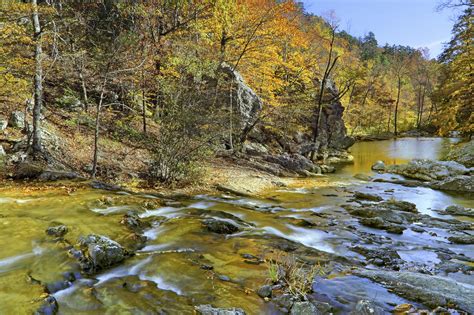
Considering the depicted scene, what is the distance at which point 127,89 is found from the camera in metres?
17.0

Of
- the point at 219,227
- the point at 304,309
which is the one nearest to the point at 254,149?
the point at 219,227

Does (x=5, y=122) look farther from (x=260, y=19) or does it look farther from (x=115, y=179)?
(x=260, y=19)

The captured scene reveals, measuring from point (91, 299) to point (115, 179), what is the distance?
724cm

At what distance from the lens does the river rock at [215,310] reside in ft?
11.7

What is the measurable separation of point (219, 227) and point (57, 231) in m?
2.82

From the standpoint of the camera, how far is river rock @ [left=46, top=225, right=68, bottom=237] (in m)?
5.57

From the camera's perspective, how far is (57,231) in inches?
221

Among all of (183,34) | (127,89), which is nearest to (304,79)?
(183,34)

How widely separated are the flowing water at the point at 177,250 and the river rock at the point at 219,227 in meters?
0.15

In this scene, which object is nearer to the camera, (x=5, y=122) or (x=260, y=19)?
(x=5, y=122)

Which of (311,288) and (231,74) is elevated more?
(231,74)

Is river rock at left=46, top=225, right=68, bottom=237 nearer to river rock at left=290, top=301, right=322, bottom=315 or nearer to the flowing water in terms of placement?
the flowing water

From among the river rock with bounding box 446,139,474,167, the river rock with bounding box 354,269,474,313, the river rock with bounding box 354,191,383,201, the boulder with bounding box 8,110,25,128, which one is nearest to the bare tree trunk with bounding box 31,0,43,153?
the boulder with bounding box 8,110,25,128

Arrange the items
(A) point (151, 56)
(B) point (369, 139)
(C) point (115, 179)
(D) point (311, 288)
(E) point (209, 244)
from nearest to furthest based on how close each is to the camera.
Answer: (D) point (311, 288) → (E) point (209, 244) → (C) point (115, 179) → (A) point (151, 56) → (B) point (369, 139)
